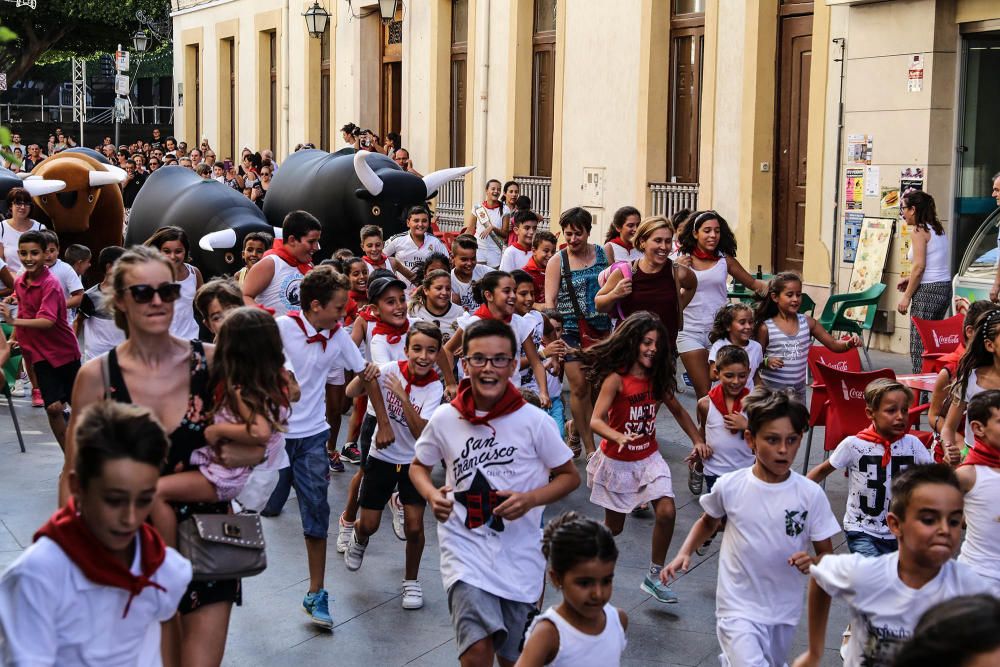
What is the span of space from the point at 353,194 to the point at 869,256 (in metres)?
5.37

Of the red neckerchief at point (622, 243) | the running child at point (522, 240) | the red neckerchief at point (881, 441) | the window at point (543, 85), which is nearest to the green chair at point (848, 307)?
the red neckerchief at point (622, 243)

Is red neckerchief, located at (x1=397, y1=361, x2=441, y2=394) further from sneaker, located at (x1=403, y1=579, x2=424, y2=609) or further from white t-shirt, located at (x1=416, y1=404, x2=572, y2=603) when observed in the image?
white t-shirt, located at (x1=416, y1=404, x2=572, y2=603)

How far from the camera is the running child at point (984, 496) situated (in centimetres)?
550

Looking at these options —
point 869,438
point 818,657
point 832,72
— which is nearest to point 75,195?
point 832,72

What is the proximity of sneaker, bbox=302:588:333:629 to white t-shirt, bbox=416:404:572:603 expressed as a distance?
5.37 feet

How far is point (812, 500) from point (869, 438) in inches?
47.6

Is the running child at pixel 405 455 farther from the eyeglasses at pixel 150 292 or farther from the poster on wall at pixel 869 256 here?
the poster on wall at pixel 869 256

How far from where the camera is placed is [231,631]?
22.0 feet

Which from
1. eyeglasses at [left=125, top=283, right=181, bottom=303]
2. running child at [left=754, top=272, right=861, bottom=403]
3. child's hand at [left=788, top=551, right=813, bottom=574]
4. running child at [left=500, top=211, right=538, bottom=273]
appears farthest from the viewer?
running child at [left=500, top=211, right=538, bottom=273]

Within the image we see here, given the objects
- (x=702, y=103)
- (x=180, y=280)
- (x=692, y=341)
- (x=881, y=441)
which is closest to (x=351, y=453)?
(x=180, y=280)

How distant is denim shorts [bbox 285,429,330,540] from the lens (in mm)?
6641

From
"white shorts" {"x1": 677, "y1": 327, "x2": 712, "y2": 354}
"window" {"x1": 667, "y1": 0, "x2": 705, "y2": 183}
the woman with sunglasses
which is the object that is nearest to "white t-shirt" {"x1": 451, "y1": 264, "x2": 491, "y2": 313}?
"white shorts" {"x1": 677, "y1": 327, "x2": 712, "y2": 354}

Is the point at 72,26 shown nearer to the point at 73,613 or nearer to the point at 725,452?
the point at 725,452

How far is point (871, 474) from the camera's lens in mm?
6301
